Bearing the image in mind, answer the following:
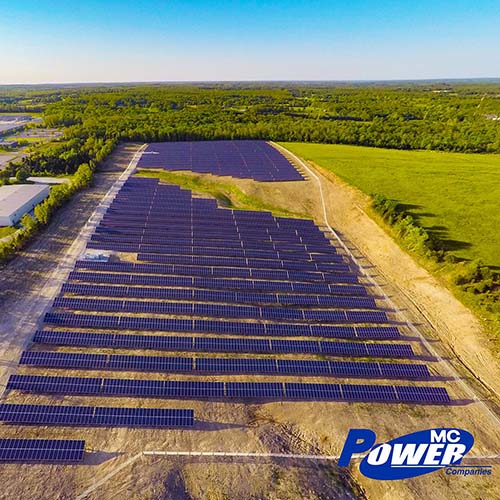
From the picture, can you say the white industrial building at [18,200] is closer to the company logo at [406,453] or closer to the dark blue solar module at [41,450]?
the dark blue solar module at [41,450]

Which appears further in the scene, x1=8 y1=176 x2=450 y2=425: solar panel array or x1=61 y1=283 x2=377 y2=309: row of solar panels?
x1=61 y1=283 x2=377 y2=309: row of solar panels

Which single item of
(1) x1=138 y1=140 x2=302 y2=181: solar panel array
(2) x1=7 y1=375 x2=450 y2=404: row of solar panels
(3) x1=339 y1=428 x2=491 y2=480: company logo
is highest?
(1) x1=138 y1=140 x2=302 y2=181: solar panel array

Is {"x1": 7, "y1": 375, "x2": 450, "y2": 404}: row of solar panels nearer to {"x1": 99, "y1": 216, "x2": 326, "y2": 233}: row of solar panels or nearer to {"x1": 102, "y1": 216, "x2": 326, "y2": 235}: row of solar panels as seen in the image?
{"x1": 102, "y1": 216, "x2": 326, "y2": 235}: row of solar panels

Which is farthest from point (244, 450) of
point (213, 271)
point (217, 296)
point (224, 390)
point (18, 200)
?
point (18, 200)

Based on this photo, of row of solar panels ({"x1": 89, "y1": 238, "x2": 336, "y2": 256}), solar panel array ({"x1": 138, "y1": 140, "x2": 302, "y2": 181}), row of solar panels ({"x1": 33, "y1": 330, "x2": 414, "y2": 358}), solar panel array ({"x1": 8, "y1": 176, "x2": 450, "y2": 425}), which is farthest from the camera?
solar panel array ({"x1": 138, "y1": 140, "x2": 302, "y2": 181})

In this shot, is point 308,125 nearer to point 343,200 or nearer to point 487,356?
point 343,200

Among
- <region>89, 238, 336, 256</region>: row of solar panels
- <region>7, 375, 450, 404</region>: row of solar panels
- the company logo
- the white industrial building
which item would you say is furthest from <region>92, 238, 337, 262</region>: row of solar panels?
the company logo
